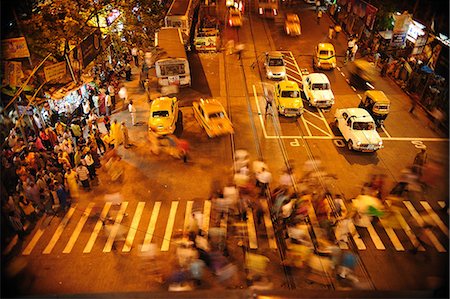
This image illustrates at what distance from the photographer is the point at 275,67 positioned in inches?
1000

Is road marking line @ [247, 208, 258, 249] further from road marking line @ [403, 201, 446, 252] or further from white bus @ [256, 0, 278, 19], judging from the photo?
white bus @ [256, 0, 278, 19]

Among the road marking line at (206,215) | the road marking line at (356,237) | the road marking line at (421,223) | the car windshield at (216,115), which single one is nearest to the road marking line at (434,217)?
the road marking line at (421,223)

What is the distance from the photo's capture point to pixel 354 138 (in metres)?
17.4

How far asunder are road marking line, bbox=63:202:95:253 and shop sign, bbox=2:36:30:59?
696 cm

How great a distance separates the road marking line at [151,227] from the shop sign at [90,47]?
9.25 meters

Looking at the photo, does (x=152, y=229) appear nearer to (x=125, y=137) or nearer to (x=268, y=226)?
(x=268, y=226)

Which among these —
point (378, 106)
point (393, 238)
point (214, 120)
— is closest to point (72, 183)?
point (214, 120)

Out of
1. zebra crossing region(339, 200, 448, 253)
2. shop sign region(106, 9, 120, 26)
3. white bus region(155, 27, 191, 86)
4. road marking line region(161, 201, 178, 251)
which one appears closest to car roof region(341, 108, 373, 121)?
zebra crossing region(339, 200, 448, 253)

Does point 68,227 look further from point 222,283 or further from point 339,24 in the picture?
point 339,24

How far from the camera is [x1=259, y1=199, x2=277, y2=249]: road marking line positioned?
41.2ft

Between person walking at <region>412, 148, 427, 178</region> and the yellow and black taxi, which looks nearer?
person walking at <region>412, 148, 427, 178</region>

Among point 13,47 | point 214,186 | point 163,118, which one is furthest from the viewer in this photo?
point 163,118

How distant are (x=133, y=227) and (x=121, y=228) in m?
0.45

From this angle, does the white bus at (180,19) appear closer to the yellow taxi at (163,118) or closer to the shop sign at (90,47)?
the shop sign at (90,47)
